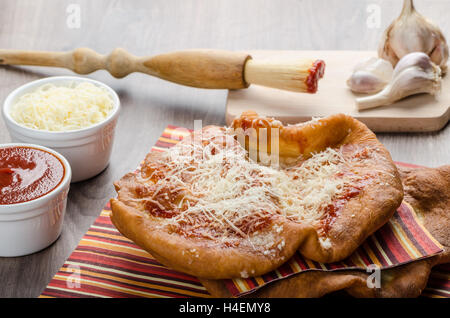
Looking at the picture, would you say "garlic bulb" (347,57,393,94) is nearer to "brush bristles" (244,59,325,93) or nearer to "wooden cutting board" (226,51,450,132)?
"wooden cutting board" (226,51,450,132)

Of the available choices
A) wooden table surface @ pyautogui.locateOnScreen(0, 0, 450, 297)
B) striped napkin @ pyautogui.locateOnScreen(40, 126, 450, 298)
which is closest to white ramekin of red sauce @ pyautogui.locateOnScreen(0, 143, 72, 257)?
striped napkin @ pyautogui.locateOnScreen(40, 126, 450, 298)

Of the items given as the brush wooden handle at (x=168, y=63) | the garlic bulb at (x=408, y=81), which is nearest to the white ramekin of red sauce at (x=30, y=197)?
the brush wooden handle at (x=168, y=63)

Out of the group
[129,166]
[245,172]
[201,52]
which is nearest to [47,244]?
[129,166]

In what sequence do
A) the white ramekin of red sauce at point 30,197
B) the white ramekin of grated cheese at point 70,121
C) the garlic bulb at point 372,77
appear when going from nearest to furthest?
the white ramekin of red sauce at point 30,197 → the white ramekin of grated cheese at point 70,121 → the garlic bulb at point 372,77

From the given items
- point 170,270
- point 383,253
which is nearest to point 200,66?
point 170,270

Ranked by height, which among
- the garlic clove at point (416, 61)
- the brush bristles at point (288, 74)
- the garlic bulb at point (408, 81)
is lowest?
the brush bristles at point (288, 74)

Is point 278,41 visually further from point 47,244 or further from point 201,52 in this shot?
point 47,244

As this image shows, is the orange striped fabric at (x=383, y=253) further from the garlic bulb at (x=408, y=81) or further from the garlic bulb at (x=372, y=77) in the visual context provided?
the garlic bulb at (x=372, y=77)
